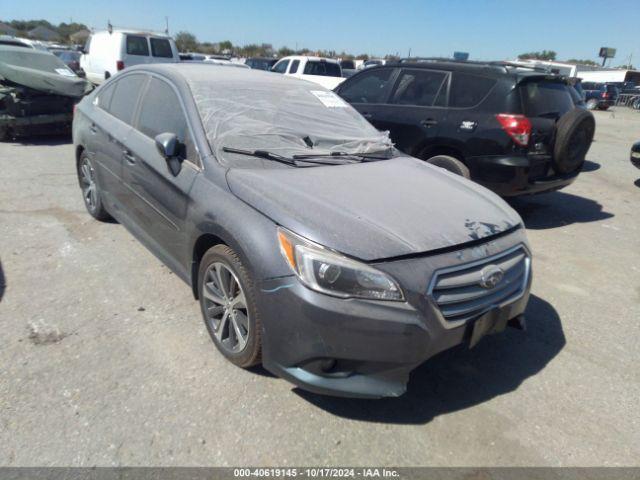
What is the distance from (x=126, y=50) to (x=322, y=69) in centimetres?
618

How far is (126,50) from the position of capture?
46.6 ft

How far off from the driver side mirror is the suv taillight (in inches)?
148

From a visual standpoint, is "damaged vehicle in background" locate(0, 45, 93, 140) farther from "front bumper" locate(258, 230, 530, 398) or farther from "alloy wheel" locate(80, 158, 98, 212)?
"front bumper" locate(258, 230, 530, 398)

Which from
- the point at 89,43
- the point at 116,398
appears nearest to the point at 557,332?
the point at 116,398

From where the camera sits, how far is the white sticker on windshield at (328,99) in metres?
3.95

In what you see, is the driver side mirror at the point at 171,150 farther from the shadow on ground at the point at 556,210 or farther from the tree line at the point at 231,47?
the tree line at the point at 231,47

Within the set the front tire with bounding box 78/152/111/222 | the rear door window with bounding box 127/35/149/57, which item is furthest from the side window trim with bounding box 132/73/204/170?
the rear door window with bounding box 127/35/149/57

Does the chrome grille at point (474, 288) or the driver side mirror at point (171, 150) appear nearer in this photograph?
the chrome grille at point (474, 288)

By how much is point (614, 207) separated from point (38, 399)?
24.3 ft

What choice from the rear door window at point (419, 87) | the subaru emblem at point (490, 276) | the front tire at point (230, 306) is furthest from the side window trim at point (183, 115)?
the rear door window at point (419, 87)

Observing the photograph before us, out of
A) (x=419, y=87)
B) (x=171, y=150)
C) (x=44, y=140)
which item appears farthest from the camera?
(x=44, y=140)

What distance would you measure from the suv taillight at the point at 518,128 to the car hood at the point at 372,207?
7.57 ft

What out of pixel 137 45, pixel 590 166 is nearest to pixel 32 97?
pixel 137 45

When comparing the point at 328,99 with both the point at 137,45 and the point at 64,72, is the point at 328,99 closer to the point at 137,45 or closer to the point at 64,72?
the point at 64,72
